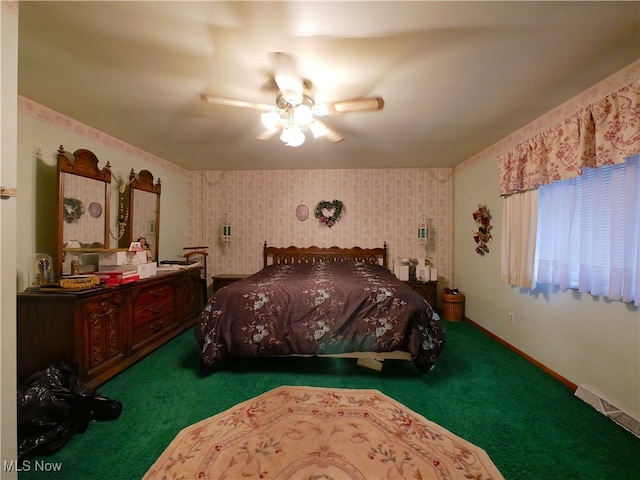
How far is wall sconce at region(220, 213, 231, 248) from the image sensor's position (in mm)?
4473

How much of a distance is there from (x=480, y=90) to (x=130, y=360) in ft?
12.7

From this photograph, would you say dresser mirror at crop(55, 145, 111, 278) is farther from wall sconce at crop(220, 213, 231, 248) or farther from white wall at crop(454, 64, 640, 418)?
white wall at crop(454, 64, 640, 418)

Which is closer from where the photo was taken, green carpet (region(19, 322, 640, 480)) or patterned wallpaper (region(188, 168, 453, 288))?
green carpet (region(19, 322, 640, 480))

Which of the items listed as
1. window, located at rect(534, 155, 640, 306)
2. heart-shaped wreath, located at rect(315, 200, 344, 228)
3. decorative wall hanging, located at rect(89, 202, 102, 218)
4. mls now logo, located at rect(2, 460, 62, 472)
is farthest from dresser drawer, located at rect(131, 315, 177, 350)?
window, located at rect(534, 155, 640, 306)

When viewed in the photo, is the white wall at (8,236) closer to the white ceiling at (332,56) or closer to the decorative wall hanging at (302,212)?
the white ceiling at (332,56)

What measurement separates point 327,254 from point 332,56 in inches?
123

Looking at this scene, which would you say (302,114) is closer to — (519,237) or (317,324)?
(317,324)

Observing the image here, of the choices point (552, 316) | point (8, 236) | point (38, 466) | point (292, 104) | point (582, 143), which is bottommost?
point (38, 466)

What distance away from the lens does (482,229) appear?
3.38 meters

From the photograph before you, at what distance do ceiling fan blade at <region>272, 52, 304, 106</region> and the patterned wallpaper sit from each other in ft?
8.79

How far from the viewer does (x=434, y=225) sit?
4.34 meters

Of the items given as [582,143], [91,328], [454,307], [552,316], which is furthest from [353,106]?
[454,307]

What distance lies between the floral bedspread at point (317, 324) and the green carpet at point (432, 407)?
0.73 feet

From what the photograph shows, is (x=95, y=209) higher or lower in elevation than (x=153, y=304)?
higher
